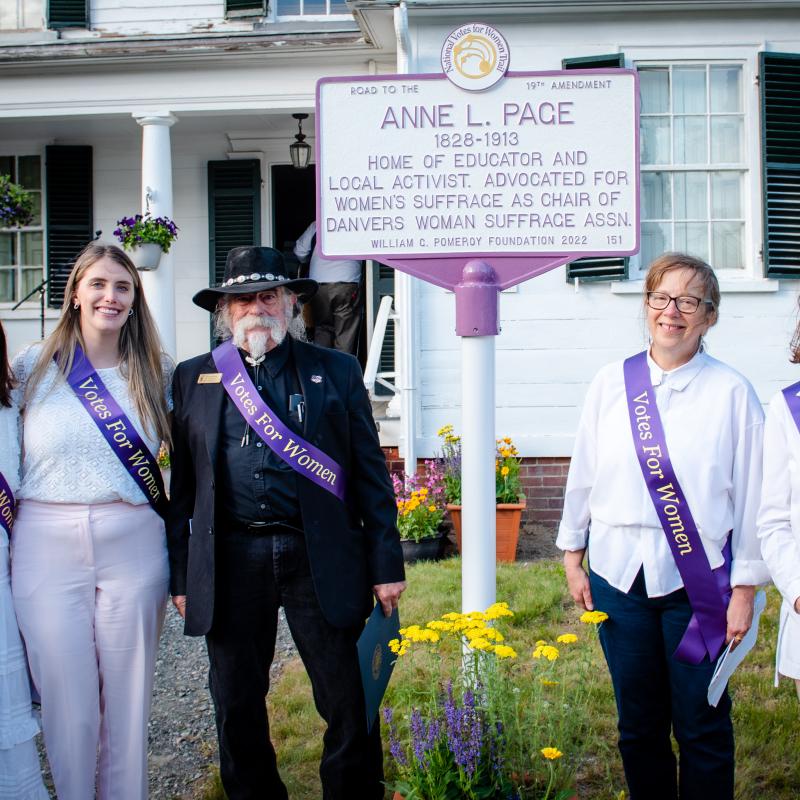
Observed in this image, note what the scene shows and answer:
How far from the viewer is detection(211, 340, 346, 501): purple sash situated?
2857 mm

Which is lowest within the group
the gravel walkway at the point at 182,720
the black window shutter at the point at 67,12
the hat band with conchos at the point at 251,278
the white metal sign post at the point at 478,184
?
the gravel walkway at the point at 182,720

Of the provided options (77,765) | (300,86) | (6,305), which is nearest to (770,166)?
(300,86)

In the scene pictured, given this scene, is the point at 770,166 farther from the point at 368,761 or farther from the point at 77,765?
the point at 77,765

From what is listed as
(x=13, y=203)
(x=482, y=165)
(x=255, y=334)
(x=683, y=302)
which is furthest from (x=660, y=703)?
(x=13, y=203)

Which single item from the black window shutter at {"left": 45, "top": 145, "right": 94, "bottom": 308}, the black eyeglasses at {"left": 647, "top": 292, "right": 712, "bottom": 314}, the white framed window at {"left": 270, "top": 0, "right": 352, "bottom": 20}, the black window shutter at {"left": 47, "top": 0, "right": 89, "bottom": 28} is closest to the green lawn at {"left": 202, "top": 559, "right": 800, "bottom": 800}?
the black eyeglasses at {"left": 647, "top": 292, "right": 712, "bottom": 314}

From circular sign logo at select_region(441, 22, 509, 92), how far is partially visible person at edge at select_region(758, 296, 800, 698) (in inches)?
53.6

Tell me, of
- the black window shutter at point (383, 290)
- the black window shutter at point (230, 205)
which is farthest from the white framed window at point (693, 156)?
the black window shutter at point (230, 205)

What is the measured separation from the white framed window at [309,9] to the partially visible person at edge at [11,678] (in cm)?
774

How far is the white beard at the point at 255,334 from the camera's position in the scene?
Answer: 9.80ft

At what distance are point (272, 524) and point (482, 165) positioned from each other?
1.32 meters

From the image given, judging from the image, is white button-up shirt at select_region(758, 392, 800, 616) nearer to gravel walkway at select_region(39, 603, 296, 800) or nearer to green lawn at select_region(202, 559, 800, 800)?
green lawn at select_region(202, 559, 800, 800)

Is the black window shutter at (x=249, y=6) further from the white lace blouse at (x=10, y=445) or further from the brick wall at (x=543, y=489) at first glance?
the white lace blouse at (x=10, y=445)

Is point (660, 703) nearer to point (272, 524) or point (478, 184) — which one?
Answer: point (272, 524)

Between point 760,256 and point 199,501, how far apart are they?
6050 millimetres
